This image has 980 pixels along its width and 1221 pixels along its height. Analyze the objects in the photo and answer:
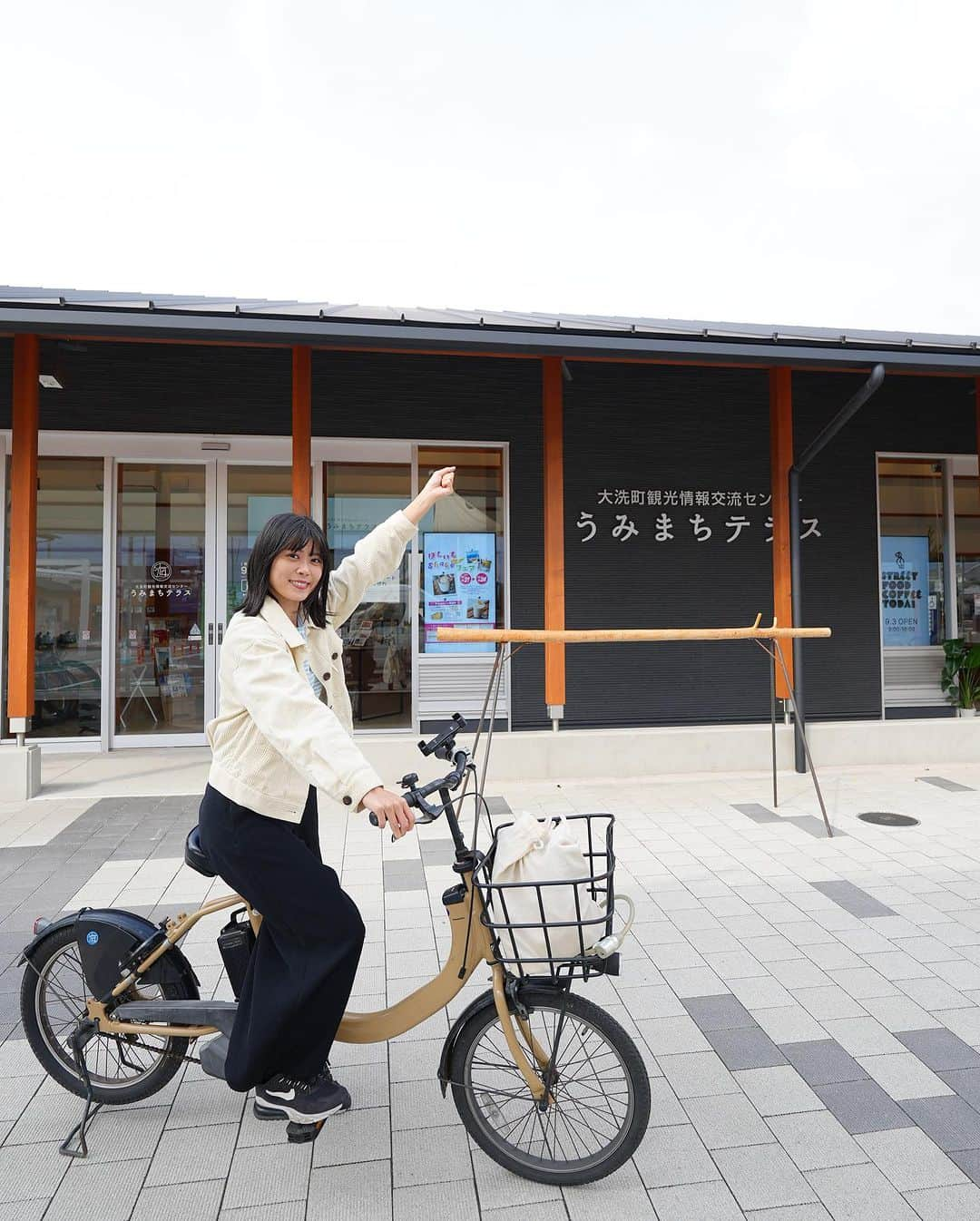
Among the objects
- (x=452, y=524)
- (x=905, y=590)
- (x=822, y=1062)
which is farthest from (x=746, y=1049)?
(x=905, y=590)

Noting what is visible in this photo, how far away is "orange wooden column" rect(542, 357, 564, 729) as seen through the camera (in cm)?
694

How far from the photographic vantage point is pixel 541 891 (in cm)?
190

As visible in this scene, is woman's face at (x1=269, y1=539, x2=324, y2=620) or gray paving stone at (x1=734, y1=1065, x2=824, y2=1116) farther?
gray paving stone at (x1=734, y1=1065, x2=824, y2=1116)

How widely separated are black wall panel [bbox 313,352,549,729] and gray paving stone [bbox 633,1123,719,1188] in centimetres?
563

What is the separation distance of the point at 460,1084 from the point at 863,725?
616 centimetres

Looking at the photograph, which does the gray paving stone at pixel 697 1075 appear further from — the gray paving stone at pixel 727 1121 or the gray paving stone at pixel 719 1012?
the gray paving stone at pixel 719 1012

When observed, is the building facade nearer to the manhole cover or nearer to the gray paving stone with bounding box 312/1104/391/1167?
the manhole cover

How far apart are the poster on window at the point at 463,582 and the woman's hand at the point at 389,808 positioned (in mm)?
6340

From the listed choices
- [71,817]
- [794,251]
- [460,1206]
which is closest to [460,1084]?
[460,1206]

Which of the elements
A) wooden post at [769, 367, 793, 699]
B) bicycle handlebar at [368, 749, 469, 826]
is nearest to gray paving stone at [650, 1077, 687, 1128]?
bicycle handlebar at [368, 749, 469, 826]

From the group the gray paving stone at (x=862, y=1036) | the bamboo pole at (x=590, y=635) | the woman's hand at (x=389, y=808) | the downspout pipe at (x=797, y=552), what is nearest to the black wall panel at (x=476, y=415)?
the downspout pipe at (x=797, y=552)

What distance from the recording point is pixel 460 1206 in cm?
201

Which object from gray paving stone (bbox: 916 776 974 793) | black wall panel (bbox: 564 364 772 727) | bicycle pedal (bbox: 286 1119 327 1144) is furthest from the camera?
black wall panel (bbox: 564 364 772 727)

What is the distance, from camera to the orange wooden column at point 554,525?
22.8ft
